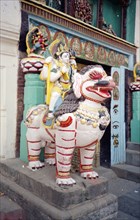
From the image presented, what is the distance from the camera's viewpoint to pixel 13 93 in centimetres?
352

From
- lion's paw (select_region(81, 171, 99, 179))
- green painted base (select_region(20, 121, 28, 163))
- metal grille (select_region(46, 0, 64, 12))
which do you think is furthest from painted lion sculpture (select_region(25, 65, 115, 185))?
metal grille (select_region(46, 0, 64, 12))

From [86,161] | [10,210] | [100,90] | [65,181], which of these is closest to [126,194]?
[86,161]

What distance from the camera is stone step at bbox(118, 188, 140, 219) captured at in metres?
2.99

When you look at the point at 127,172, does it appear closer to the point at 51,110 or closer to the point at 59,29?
the point at 51,110

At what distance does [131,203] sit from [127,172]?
1147 mm

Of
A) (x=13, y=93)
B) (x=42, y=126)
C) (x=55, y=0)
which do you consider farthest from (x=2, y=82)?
(x=55, y=0)

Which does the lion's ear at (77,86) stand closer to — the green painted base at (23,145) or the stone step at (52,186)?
the stone step at (52,186)

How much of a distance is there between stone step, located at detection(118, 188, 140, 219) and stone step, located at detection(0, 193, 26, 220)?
53.5 inches

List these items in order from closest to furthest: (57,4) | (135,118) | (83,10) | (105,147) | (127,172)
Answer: (127,172), (57,4), (105,147), (83,10), (135,118)

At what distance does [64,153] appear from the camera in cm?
242

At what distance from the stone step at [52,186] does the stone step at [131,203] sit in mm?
596

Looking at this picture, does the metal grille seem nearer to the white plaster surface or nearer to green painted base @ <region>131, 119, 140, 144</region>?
the white plaster surface

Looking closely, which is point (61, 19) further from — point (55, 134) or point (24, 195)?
point (24, 195)

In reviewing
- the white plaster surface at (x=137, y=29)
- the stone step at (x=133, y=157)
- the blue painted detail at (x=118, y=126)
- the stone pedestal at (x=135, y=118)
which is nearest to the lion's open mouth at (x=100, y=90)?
the blue painted detail at (x=118, y=126)
